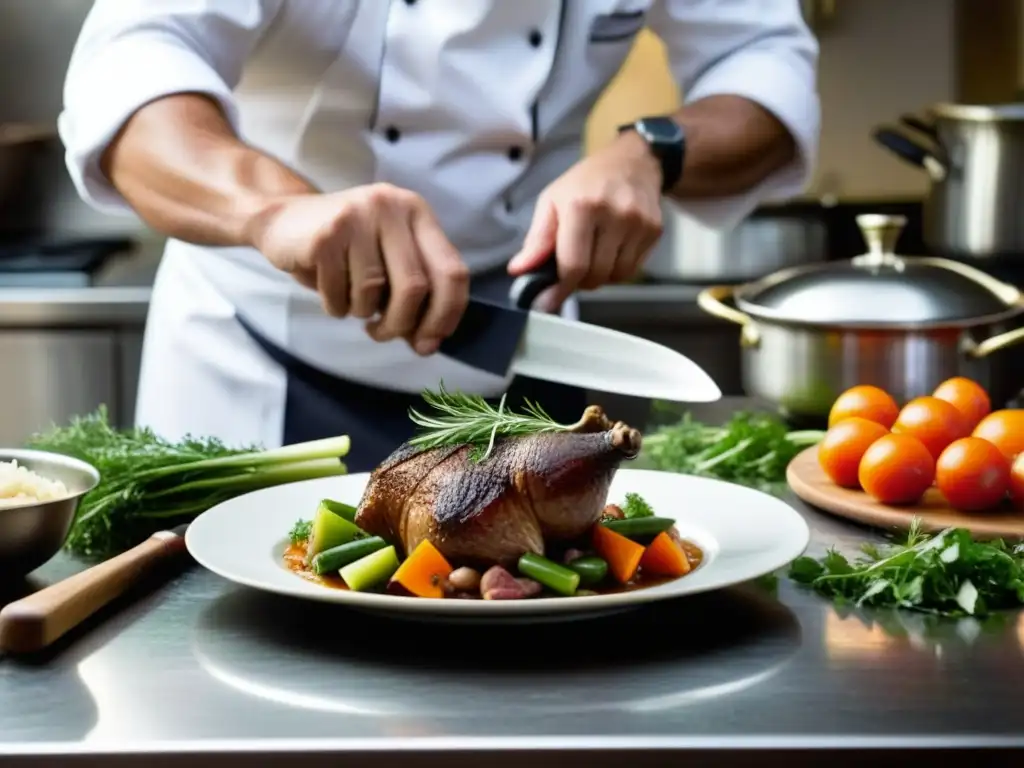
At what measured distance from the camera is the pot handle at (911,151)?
97.7 inches

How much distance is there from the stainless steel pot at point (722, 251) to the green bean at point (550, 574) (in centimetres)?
198

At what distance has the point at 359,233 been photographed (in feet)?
4.08

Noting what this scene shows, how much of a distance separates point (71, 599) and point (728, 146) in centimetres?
106

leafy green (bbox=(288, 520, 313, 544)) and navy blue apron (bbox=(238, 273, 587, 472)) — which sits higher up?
leafy green (bbox=(288, 520, 313, 544))

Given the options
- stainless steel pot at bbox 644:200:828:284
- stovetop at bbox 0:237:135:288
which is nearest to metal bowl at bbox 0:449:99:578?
stovetop at bbox 0:237:135:288

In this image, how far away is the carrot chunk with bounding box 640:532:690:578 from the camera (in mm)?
975

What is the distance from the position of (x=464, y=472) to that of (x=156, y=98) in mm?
703

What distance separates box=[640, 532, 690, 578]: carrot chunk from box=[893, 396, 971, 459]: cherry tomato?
353mm

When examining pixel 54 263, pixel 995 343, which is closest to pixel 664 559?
pixel 995 343

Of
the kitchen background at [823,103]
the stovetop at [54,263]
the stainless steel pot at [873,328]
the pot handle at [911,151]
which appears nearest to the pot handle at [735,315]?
the stainless steel pot at [873,328]

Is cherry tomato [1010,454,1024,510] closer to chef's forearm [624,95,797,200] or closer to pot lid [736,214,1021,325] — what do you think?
pot lid [736,214,1021,325]

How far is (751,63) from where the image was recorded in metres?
1.82

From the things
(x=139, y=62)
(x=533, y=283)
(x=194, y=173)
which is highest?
(x=139, y=62)

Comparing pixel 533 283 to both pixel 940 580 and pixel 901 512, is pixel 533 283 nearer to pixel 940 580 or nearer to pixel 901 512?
pixel 901 512
